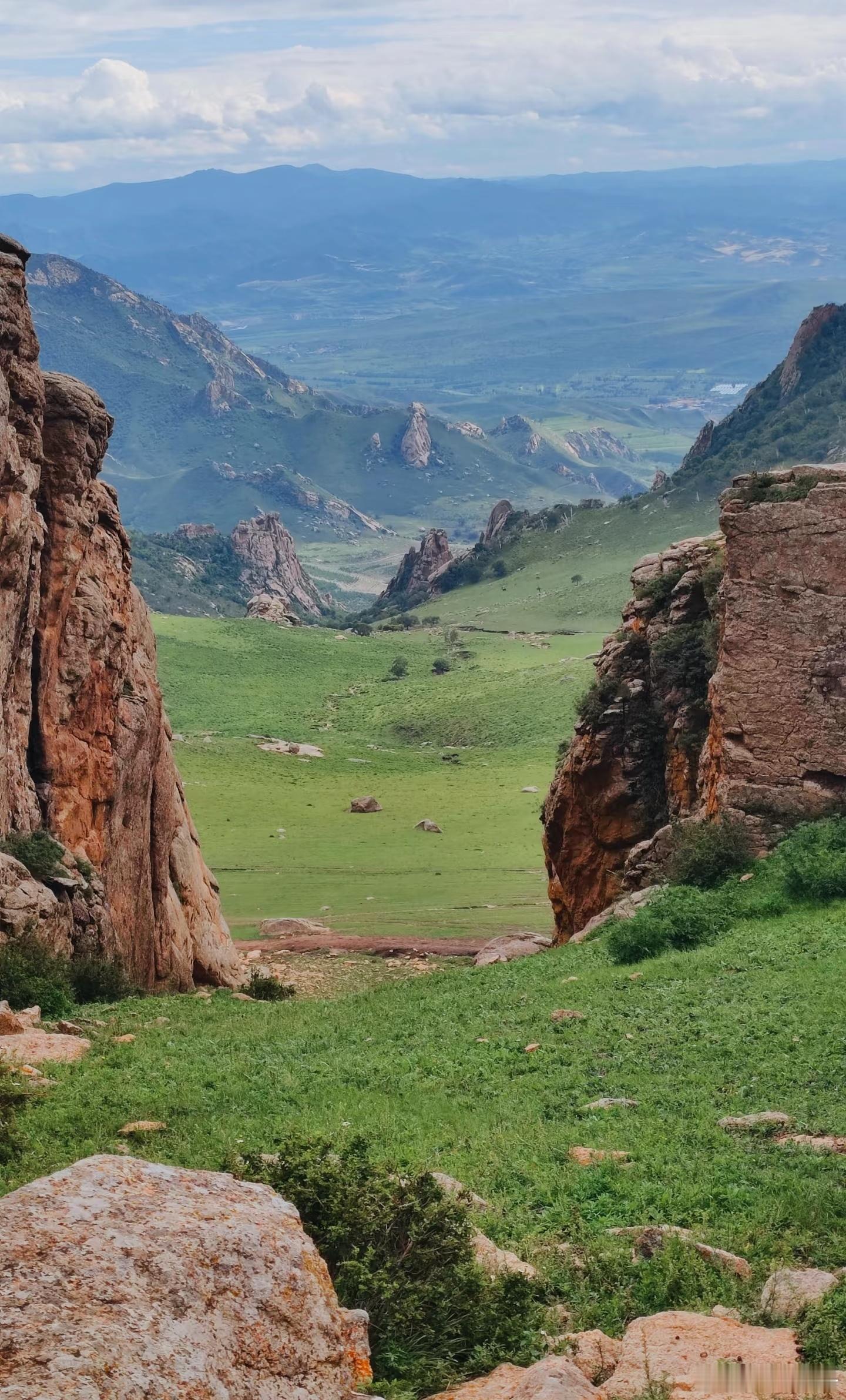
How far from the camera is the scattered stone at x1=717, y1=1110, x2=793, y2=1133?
13852mm

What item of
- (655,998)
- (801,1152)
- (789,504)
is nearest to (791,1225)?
(801,1152)

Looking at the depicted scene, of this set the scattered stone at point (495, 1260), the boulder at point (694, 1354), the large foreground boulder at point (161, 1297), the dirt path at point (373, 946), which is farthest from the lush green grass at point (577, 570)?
the large foreground boulder at point (161, 1297)

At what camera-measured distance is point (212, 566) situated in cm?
17212

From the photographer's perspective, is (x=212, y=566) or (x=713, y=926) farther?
(x=212, y=566)

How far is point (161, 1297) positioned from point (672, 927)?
18846 mm

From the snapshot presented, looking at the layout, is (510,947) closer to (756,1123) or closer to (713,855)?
(713,855)

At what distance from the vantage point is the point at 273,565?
17275cm

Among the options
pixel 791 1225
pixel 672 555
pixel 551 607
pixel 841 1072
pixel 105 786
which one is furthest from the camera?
pixel 551 607

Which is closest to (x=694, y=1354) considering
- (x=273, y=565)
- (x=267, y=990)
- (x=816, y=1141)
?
(x=816, y=1141)

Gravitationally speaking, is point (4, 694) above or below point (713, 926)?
above

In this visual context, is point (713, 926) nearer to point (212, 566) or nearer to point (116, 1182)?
point (116, 1182)

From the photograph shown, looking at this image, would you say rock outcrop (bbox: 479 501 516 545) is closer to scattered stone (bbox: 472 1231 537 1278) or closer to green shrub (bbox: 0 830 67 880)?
green shrub (bbox: 0 830 67 880)

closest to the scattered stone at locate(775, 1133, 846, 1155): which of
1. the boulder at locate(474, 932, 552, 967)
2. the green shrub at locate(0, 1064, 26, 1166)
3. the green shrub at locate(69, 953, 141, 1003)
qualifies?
the green shrub at locate(0, 1064, 26, 1166)

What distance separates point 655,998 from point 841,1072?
16.1 feet
